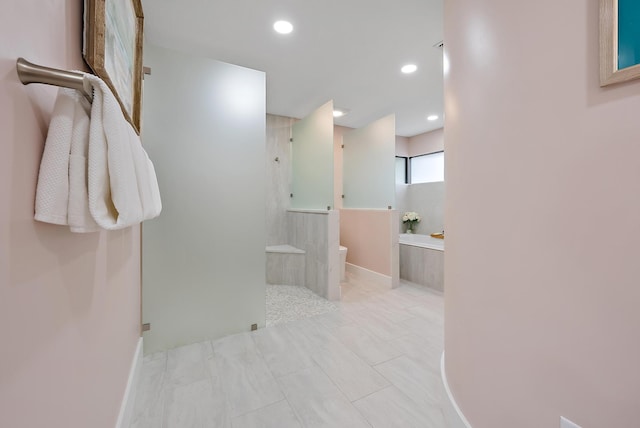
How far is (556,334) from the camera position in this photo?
2.69ft

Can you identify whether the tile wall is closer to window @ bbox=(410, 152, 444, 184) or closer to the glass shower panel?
the glass shower panel

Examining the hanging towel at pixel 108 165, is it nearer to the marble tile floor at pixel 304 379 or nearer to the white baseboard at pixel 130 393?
the white baseboard at pixel 130 393

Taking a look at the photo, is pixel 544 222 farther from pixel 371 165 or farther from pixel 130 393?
pixel 371 165

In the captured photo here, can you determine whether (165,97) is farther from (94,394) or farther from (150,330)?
(94,394)

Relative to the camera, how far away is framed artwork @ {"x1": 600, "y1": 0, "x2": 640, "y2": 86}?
637 mm

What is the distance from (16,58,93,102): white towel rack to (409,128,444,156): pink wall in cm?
503

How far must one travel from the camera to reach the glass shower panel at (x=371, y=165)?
136 inches

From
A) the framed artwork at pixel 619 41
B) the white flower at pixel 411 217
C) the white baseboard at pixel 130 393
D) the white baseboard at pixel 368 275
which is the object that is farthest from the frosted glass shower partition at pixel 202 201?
the white flower at pixel 411 217

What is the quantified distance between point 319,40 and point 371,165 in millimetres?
1867

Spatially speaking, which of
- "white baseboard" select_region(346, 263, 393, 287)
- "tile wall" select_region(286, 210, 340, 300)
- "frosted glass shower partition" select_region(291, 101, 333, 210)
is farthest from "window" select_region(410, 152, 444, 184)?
"tile wall" select_region(286, 210, 340, 300)

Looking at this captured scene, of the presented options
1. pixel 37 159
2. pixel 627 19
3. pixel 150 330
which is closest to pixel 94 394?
pixel 37 159

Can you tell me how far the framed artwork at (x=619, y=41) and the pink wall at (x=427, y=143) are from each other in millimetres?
4334

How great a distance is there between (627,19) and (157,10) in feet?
8.05

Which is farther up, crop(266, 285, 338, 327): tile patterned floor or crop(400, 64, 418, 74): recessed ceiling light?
crop(400, 64, 418, 74): recessed ceiling light
